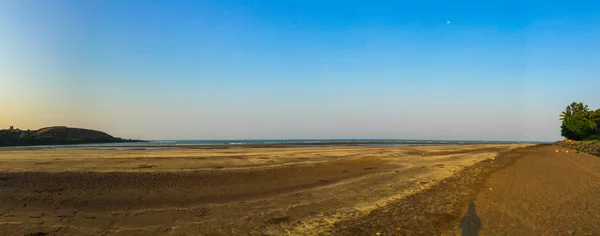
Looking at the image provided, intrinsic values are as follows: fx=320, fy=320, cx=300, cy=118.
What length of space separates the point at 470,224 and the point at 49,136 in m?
114

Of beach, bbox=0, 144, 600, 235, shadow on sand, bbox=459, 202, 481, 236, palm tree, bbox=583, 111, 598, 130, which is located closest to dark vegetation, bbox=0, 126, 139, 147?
beach, bbox=0, 144, 600, 235

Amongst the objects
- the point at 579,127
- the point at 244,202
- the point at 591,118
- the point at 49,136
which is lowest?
the point at 244,202

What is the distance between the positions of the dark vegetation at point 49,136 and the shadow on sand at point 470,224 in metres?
87.6

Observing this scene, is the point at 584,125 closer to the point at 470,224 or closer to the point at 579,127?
the point at 579,127

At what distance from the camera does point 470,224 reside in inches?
379

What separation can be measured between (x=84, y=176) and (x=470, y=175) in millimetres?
22317

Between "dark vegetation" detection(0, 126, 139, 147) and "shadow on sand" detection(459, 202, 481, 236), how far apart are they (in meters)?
87.6

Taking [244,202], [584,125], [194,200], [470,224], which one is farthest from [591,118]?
[194,200]

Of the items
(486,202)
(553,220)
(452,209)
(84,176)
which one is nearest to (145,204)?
(84,176)

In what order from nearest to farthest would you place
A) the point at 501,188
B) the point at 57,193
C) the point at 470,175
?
1. the point at 57,193
2. the point at 501,188
3. the point at 470,175

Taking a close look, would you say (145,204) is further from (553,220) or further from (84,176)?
(553,220)

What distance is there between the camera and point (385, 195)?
14.0 m

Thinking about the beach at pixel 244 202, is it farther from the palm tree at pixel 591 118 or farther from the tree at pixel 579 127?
the palm tree at pixel 591 118

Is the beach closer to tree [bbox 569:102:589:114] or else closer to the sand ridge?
the sand ridge
